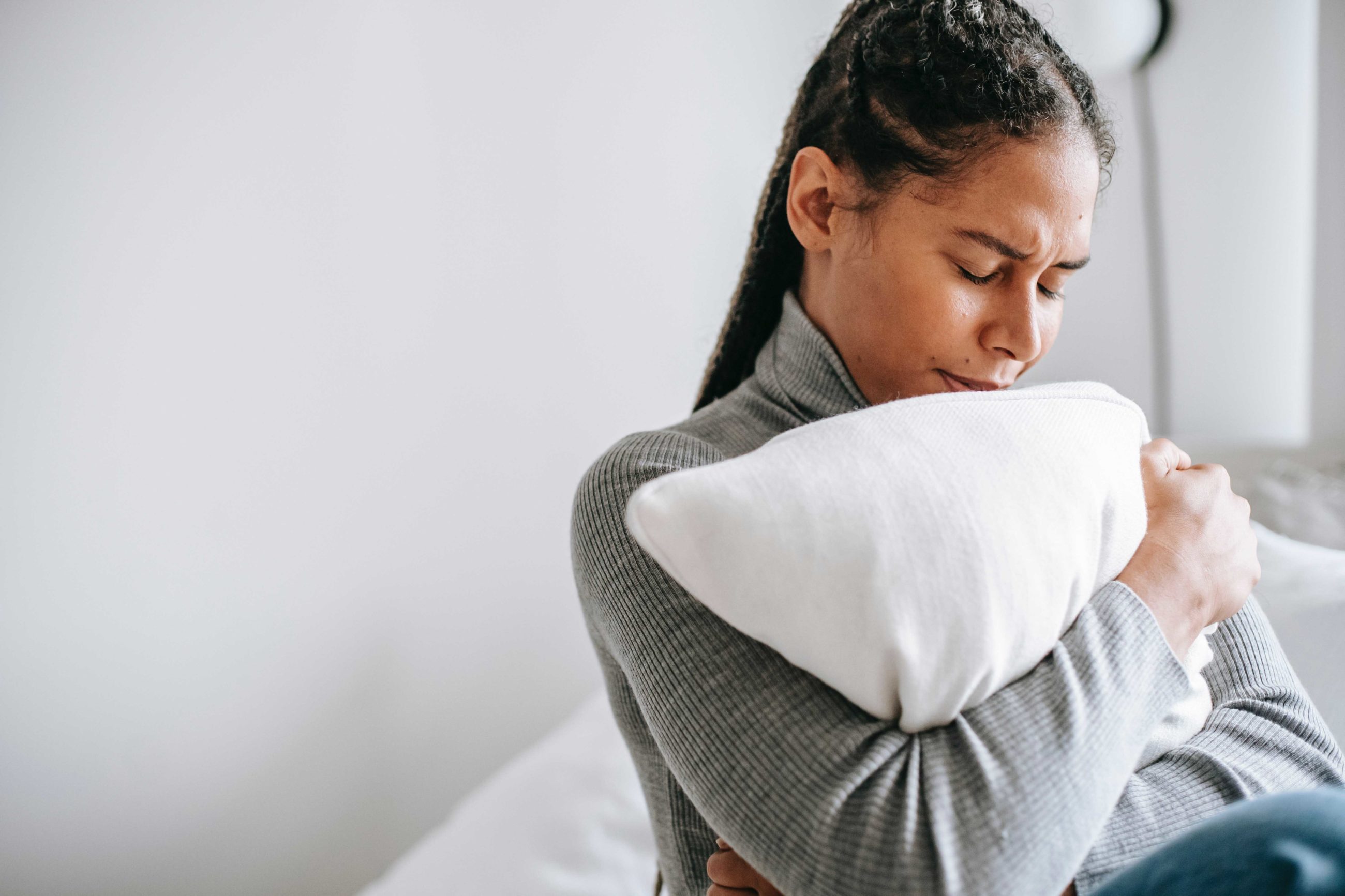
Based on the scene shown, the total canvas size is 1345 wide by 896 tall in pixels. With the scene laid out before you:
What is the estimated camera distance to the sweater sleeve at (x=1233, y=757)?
1.94ft

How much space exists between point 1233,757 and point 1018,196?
46cm

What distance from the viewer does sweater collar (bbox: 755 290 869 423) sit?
813 millimetres

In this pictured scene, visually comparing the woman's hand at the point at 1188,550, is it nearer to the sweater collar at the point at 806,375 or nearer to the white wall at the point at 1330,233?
the sweater collar at the point at 806,375

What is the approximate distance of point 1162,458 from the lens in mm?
682

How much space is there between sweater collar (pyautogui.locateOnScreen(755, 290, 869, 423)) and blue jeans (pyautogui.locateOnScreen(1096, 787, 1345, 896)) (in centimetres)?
43

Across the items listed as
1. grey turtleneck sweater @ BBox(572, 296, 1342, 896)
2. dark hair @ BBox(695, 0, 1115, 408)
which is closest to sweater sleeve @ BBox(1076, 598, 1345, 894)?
grey turtleneck sweater @ BBox(572, 296, 1342, 896)

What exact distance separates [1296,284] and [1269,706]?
1.05 meters

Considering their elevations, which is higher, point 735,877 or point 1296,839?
point 1296,839

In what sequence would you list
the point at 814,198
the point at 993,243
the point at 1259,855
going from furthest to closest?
the point at 814,198, the point at 993,243, the point at 1259,855

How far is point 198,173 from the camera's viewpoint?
1.05 metres

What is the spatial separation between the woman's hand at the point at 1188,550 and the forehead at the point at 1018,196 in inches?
7.9

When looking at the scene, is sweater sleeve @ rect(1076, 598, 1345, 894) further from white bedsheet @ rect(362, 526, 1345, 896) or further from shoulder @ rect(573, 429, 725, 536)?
shoulder @ rect(573, 429, 725, 536)

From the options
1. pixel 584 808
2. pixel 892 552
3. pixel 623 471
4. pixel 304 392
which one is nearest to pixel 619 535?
pixel 623 471

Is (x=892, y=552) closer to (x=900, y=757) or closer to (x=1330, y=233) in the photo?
(x=900, y=757)
